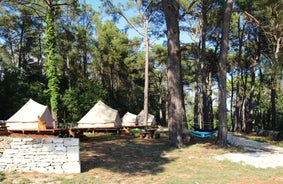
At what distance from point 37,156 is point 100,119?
Answer: 12709mm

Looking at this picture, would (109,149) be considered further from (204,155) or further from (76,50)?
(76,50)

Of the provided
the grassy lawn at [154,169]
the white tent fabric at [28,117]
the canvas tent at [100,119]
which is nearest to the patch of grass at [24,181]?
the grassy lawn at [154,169]

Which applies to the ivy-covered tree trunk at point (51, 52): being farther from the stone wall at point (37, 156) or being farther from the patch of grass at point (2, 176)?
the patch of grass at point (2, 176)

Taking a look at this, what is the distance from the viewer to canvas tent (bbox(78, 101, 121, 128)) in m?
19.6

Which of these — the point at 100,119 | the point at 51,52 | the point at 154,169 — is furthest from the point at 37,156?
the point at 51,52

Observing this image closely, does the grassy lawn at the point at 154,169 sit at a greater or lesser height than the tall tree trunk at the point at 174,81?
lesser

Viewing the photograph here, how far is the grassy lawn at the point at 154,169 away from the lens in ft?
21.5

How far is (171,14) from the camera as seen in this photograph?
38.1ft

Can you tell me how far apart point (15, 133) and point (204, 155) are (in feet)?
29.4

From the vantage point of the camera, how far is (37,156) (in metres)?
7.11

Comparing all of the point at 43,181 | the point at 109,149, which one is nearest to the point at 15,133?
the point at 109,149

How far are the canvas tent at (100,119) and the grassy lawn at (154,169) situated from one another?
28.6 ft

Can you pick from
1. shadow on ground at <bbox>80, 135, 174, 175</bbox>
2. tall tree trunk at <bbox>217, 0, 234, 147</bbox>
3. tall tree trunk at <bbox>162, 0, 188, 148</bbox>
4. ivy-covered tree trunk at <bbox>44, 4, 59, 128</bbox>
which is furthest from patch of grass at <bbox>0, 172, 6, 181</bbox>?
ivy-covered tree trunk at <bbox>44, 4, 59, 128</bbox>

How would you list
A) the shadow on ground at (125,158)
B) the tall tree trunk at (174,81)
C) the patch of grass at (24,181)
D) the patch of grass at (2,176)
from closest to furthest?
the patch of grass at (24,181) < the patch of grass at (2,176) < the shadow on ground at (125,158) < the tall tree trunk at (174,81)
